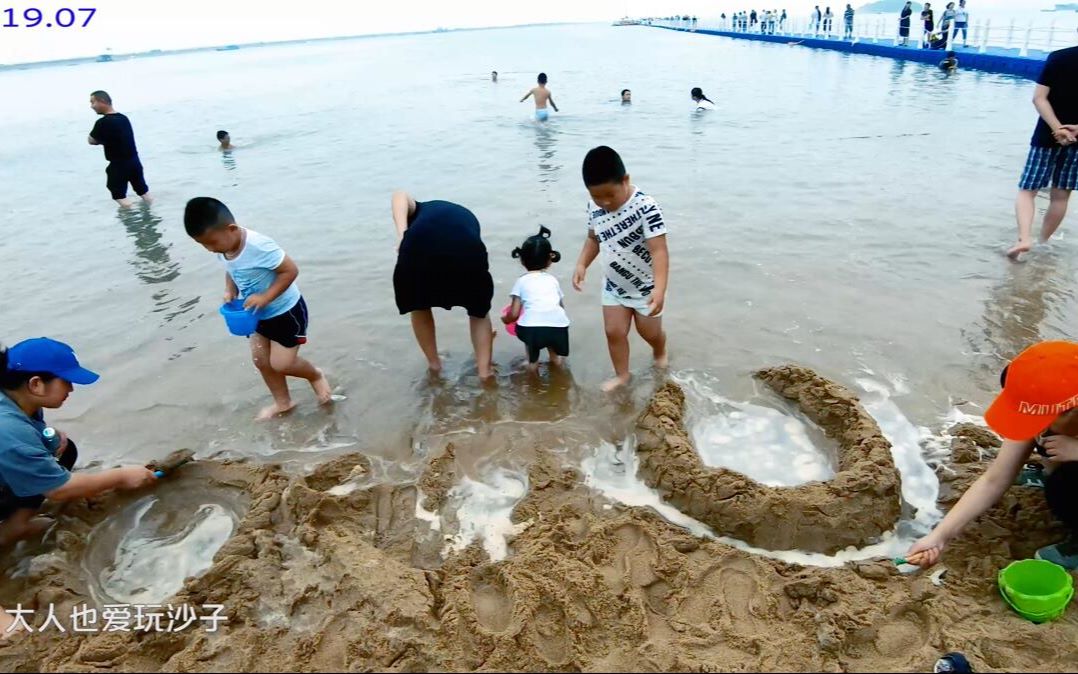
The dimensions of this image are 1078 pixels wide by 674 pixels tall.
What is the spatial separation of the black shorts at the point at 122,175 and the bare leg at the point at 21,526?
8223 mm

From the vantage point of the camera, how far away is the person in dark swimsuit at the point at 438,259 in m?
3.81

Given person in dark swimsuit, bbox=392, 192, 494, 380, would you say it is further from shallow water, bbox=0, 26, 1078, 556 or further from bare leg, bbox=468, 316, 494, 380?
shallow water, bbox=0, 26, 1078, 556

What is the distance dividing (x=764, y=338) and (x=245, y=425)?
3578 mm

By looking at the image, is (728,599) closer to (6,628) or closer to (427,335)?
(427,335)

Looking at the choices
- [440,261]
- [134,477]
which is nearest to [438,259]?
[440,261]

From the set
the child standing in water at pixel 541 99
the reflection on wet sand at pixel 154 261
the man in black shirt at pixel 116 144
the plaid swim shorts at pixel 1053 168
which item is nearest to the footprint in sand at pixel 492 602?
the reflection on wet sand at pixel 154 261

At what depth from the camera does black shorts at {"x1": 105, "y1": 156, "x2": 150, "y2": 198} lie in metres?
9.56

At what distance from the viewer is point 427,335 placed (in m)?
4.30

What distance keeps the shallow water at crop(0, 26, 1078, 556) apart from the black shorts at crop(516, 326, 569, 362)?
232mm

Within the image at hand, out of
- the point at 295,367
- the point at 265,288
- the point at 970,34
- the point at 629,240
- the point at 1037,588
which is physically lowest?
the point at 1037,588

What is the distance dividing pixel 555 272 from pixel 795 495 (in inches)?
144

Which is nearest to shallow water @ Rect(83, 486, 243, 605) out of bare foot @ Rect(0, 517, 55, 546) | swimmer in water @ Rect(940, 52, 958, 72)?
bare foot @ Rect(0, 517, 55, 546)

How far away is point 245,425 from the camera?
4039 millimetres

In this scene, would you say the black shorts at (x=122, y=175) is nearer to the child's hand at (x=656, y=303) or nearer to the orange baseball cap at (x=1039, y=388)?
the child's hand at (x=656, y=303)
